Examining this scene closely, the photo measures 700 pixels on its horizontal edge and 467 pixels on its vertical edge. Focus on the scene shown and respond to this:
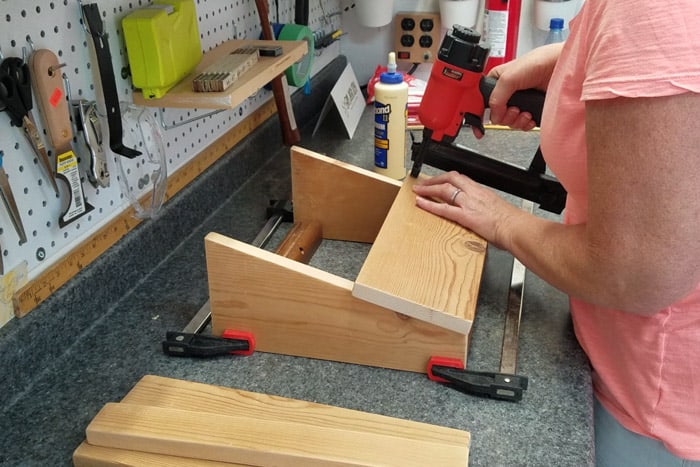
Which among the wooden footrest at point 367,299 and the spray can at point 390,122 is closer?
the wooden footrest at point 367,299

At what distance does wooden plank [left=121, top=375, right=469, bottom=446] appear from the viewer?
0.67m

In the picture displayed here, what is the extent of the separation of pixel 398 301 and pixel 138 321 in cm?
39

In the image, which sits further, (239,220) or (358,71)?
(358,71)

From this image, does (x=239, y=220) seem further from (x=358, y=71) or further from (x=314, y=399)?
(x=358, y=71)

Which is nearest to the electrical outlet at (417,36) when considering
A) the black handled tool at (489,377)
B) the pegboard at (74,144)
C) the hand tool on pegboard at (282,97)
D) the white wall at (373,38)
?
the white wall at (373,38)

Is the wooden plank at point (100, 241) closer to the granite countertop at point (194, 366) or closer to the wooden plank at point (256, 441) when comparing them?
the granite countertop at point (194, 366)

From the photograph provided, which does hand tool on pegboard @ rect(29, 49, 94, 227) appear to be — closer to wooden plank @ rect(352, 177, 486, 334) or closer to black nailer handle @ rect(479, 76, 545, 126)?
wooden plank @ rect(352, 177, 486, 334)

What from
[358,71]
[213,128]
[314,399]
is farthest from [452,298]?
[358,71]

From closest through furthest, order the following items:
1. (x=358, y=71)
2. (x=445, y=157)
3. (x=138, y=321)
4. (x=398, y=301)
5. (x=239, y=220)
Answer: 1. (x=398, y=301)
2. (x=138, y=321)
3. (x=445, y=157)
4. (x=239, y=220)
5. (x=358, y=71)

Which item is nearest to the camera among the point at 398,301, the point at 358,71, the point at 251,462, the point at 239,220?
the point at 251,462

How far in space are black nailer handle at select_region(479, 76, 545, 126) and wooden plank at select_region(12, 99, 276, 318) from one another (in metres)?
0.51

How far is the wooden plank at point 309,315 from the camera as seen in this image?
781 millimetres

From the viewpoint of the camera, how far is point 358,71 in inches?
75.6

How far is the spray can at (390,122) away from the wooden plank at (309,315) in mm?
517
